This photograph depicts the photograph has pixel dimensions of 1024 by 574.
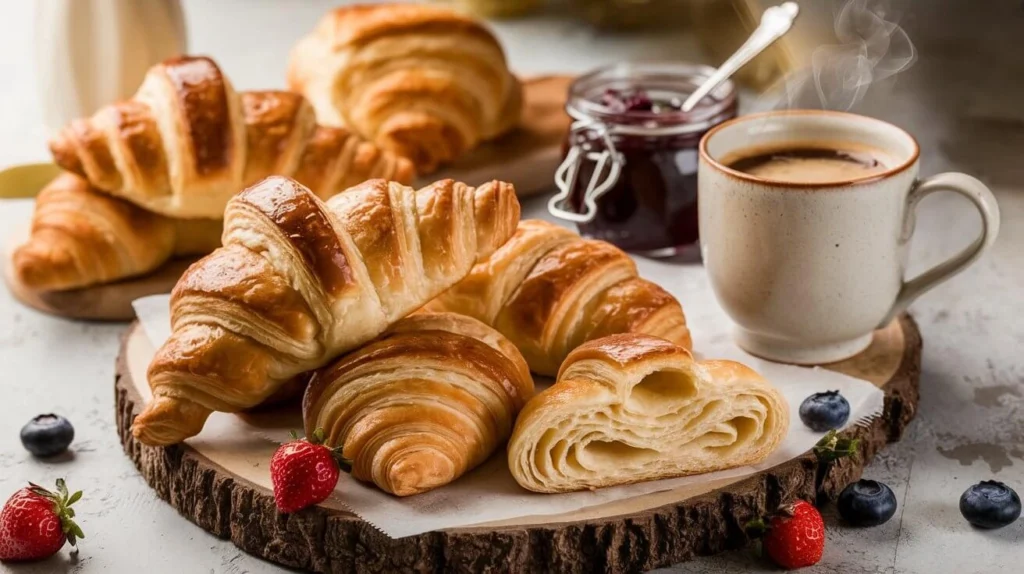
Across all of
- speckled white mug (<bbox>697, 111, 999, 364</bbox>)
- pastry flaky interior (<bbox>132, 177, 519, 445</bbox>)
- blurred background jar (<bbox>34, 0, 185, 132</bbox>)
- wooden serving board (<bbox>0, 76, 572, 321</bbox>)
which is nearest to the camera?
pastry flaky interior (<bbox>132, 177, 519, 445</bbox>)

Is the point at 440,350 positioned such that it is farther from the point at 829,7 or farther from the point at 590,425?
the point at 829,7

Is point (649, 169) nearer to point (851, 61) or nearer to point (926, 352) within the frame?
point (926, 352)

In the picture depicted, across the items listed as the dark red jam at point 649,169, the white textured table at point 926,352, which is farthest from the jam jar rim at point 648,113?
the white textured table at point 926,352

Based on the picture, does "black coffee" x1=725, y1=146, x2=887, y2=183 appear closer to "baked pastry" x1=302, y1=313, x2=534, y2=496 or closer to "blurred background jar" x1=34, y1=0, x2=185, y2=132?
"baked pastry" x1=302, y1=313, x2=534, y2=496

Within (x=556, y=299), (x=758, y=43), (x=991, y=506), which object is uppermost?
(x=758, y=43)

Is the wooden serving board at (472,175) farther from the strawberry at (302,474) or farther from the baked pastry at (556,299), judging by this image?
the strawberry at (302,474)


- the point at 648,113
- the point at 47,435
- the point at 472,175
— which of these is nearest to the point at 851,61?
the point at 648,113

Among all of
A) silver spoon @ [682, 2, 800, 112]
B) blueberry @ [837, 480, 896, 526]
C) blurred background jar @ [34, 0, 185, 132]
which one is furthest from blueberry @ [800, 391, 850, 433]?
blurred background jar @ [34, 0, 185, 132]
